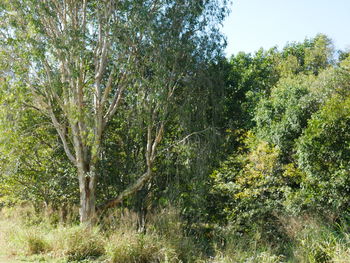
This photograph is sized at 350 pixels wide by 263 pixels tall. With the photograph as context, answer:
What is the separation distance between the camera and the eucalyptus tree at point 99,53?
887cm

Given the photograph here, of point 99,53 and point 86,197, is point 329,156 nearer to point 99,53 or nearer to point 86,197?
point 86,197

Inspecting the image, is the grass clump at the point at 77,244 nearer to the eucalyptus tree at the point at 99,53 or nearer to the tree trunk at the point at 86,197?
the tree trunk at the point at 86,197

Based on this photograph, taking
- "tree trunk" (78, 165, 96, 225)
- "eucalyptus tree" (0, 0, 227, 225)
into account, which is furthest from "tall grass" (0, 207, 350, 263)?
"eucalyptus tree" (0, 0, 227, 225)

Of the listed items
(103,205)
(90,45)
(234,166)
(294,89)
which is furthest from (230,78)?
(103,205)

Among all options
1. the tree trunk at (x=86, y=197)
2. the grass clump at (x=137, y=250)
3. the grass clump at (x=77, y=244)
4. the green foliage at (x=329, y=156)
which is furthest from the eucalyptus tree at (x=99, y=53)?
the green foliage at (x=329, y=156)

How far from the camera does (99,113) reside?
9836 mm

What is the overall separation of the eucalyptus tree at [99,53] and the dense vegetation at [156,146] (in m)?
0.04

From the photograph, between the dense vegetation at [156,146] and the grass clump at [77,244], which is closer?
the grass clump at [77,244]

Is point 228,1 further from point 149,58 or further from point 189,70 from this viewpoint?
point 149,58

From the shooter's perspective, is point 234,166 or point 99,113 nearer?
point 99,113

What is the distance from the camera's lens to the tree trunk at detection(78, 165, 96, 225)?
9.77m

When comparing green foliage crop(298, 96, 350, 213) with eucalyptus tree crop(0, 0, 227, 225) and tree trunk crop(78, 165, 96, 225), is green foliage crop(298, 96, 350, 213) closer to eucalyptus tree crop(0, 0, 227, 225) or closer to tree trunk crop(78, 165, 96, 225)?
eucalyptus tree crop(0, 0, 227, 225)

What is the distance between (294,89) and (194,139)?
364 cm

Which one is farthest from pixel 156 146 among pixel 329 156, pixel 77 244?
pixel 329 156
